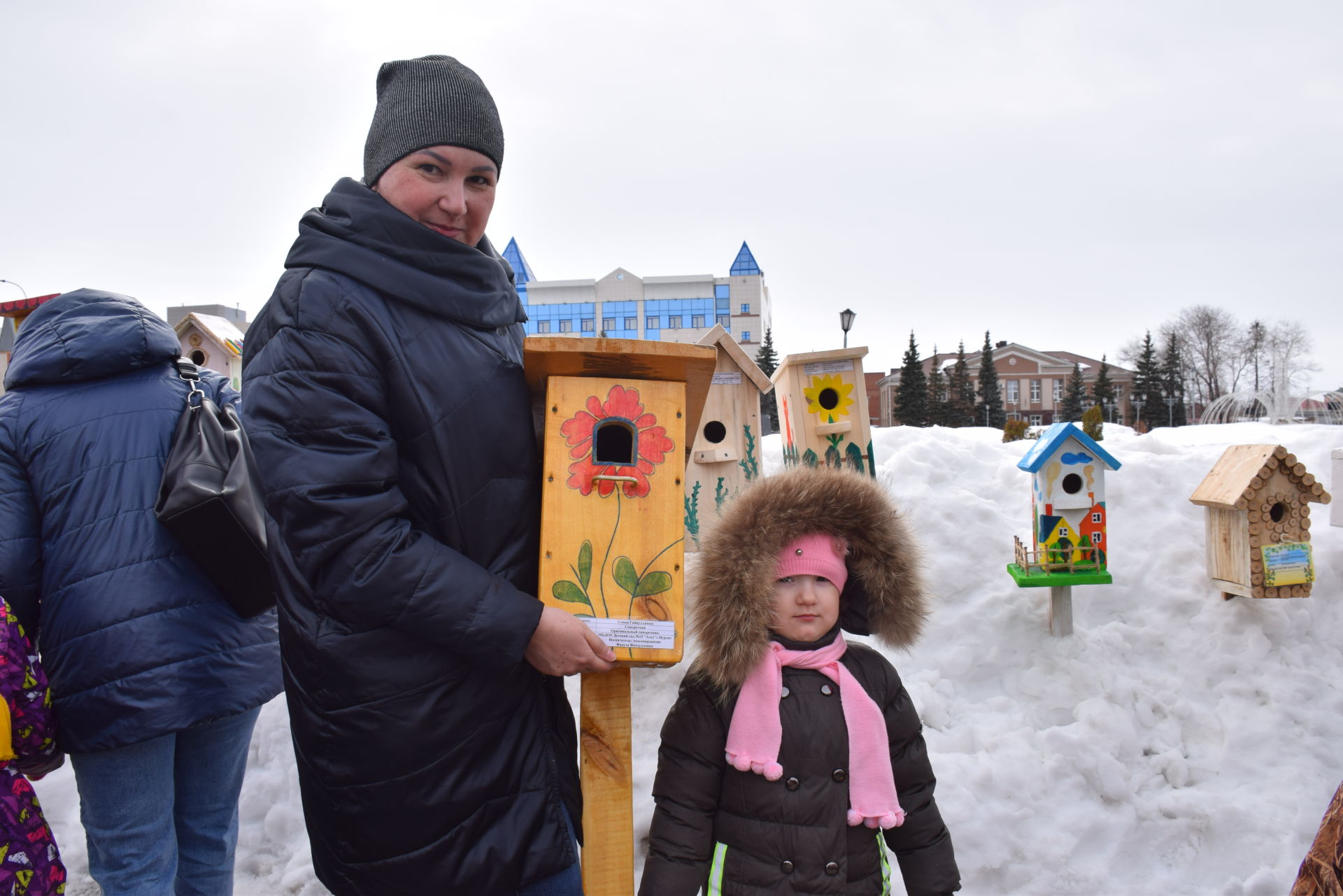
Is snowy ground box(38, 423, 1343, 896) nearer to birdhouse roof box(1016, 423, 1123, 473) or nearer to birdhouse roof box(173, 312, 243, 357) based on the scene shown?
birdhouse roof box(1016, 423, 1123, 473)


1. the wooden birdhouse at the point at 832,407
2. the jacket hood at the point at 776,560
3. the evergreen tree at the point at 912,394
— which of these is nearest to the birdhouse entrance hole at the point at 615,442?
the jacket hood at the point at 776,560

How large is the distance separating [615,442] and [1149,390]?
4156 centimetres

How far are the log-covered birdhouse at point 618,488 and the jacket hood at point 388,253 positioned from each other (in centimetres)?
22

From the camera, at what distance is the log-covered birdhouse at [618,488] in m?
1.69

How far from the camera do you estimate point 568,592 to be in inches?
66.3

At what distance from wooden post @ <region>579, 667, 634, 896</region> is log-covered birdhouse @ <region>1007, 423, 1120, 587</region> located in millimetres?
3184

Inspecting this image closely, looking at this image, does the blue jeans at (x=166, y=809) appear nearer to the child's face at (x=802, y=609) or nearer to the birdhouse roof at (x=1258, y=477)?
the child's face at (x=802, y=609)

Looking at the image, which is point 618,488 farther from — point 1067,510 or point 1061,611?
point 1061,611

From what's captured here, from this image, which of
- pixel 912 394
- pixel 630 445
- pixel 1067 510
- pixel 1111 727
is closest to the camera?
pixel 630 445

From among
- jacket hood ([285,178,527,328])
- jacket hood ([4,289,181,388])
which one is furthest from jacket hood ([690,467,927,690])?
jacket hood ([4,289,181,388])

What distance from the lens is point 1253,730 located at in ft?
12.4

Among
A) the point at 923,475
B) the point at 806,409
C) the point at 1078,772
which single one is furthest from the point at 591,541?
the point at 923,475

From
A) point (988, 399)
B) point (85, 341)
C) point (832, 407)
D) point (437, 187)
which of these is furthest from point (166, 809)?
point (988, 399)

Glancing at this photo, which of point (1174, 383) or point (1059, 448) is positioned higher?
point (1174, 383)
